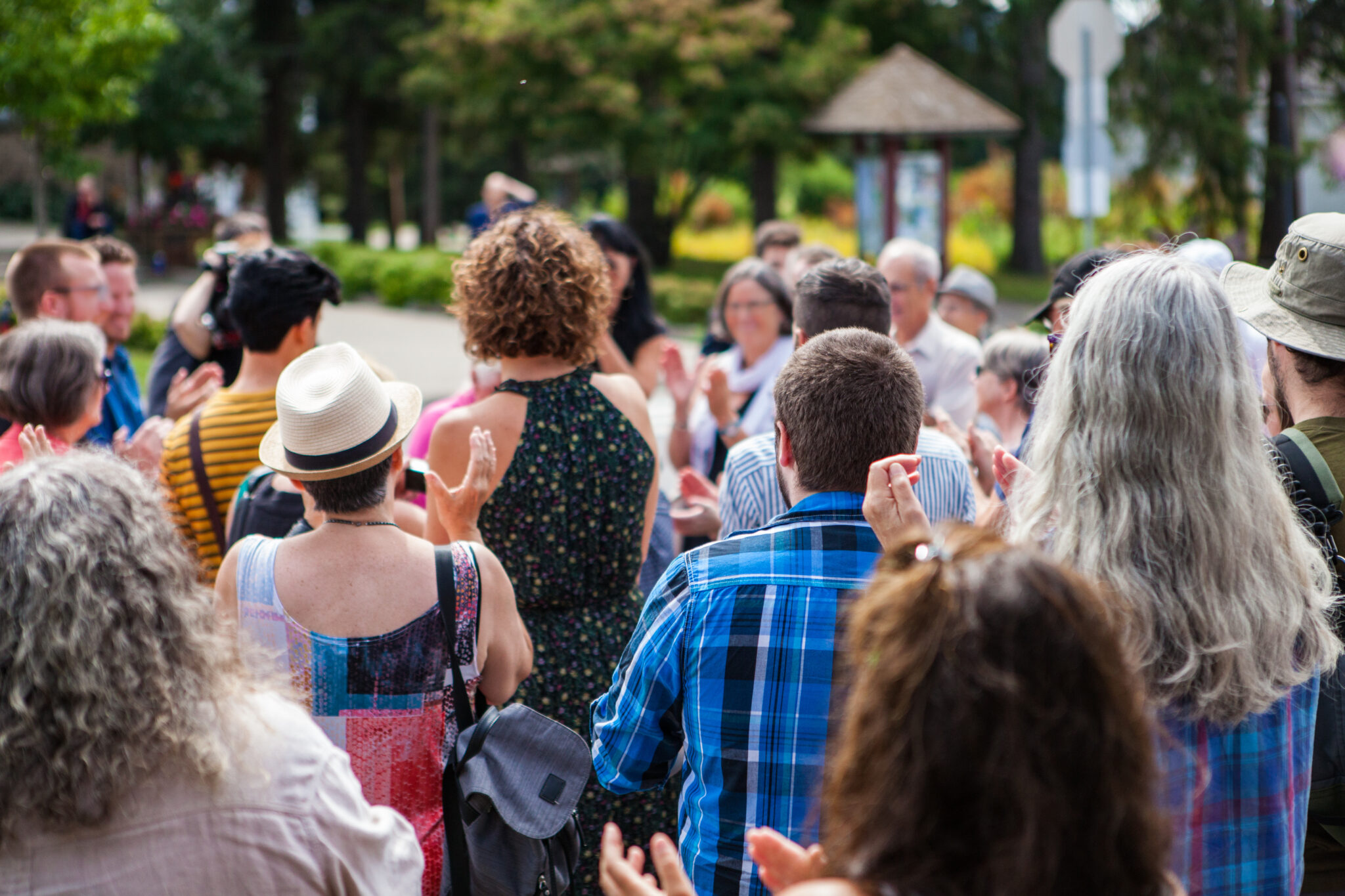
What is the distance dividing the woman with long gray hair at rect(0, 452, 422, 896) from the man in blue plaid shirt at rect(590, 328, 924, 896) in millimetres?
644

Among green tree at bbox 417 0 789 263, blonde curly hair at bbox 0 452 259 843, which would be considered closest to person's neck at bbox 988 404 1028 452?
blonde curly hair at bbox 0 452 259 843

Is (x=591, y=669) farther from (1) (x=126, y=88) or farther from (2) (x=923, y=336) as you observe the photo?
(1) (x=126, y=88)

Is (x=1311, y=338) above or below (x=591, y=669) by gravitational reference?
above

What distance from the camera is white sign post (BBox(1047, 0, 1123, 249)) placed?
7.38 m

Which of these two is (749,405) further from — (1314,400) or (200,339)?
(1314,400)

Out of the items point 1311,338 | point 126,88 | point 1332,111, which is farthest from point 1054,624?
point 1332,111

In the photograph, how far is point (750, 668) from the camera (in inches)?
82.7

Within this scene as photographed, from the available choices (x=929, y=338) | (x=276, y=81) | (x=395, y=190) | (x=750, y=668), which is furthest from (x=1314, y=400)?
(x=395, y=190)

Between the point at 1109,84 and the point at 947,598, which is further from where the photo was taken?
the point at 1109,84

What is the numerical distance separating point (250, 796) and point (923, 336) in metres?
4.40

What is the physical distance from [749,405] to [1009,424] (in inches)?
44.1

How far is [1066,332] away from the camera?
2.09 meters

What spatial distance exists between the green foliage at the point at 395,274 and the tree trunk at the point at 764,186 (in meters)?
7.03

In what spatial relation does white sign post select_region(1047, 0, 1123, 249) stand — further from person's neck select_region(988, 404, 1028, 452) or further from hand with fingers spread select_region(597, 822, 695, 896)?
hand with fingers spread select_region(597, 822, 695, 896)
